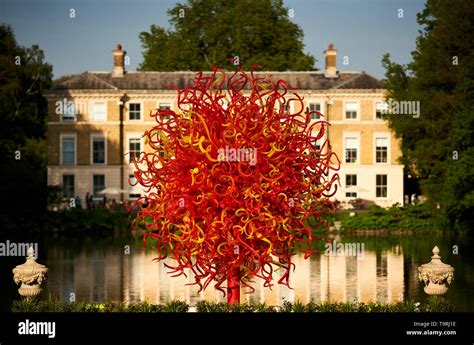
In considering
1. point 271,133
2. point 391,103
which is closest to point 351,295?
point 271,133

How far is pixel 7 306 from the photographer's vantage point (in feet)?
83.0

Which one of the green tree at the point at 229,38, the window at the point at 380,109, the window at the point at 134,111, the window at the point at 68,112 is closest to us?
the window at the point at 380,109

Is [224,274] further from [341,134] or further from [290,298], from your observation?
[341,134]

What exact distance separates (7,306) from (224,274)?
347 inches

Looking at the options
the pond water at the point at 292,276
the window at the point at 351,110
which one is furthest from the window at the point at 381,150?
the pond water at the point at 292,276

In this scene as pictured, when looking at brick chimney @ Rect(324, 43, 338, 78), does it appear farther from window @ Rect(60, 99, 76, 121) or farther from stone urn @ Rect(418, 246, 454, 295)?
stone urn @ Rect(418, 246, 454, 295)

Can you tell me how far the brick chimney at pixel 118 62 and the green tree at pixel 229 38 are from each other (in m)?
6.51

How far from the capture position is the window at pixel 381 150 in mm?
68125

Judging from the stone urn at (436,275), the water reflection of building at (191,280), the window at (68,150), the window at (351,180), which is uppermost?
the window at (68,150)

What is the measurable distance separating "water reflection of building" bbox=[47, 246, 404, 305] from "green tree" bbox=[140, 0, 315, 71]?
1365 inches

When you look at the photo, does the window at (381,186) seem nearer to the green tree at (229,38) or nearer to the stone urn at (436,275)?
the green tree at (229,38)

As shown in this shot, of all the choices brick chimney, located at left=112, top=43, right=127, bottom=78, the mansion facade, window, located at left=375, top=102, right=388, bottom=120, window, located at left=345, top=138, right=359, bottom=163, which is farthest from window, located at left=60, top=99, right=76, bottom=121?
window, located at left=375, top=102, right=388, bottom=120

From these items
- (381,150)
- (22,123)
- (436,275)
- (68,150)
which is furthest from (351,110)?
(436,275)

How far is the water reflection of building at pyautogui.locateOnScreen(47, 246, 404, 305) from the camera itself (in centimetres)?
2861
